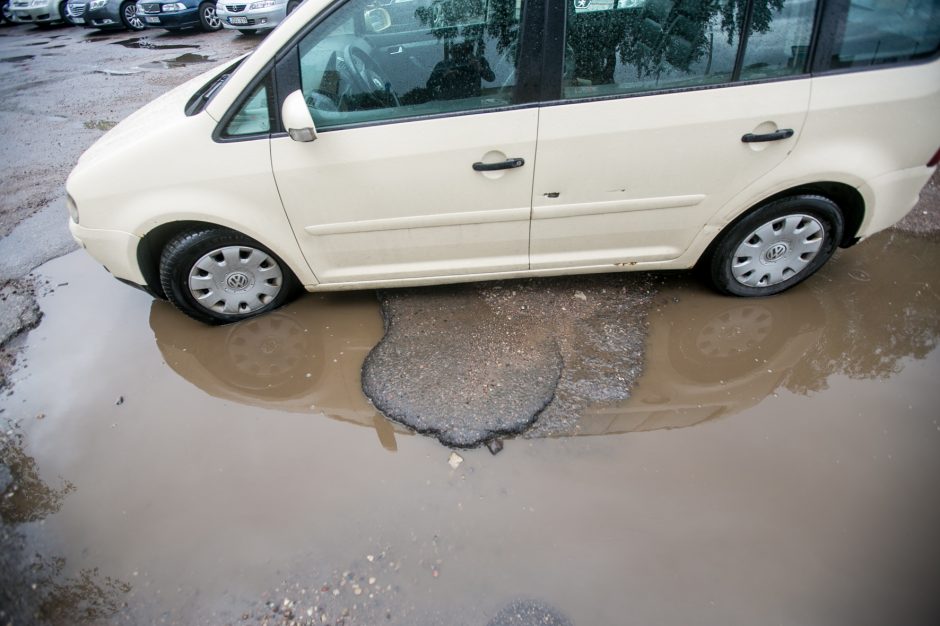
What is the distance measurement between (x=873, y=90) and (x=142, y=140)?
137 inches

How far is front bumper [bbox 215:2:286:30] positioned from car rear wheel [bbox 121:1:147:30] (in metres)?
4.06

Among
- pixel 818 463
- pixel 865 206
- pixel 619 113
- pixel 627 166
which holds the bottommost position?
pixel 818 463

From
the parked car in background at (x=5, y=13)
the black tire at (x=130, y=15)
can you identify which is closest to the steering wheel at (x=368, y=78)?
the black tire at (x=130, y=15)

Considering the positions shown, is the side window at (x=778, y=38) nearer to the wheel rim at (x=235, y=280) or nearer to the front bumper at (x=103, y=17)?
the wheel rim at (x=235, y=280)

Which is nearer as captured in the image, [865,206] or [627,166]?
[627,166]

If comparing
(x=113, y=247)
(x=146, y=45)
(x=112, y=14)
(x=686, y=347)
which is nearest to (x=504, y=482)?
(x=686, y=347)

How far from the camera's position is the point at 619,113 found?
7.99 feet

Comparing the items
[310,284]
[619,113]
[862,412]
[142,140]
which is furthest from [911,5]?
[142,140]

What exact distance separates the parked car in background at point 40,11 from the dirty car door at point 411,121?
15763 mm

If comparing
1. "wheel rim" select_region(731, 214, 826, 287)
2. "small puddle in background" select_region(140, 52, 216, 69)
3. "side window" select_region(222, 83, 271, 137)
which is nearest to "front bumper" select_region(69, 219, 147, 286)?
"side window" select_region(222, 83, 271, 137)

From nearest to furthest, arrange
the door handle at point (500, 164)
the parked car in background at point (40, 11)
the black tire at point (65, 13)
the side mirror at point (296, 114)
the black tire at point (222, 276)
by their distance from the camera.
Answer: the side mirror at point (296, 114) < the door handle at point (500, 164) < the black tire at point (222, 276) < the black tire at point (65, 13) < the parked car in background at point (40, 11)

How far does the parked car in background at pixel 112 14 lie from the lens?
12203 millimetres

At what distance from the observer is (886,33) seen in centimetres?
237

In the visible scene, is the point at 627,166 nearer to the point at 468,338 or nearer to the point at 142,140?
the point at 468,338
